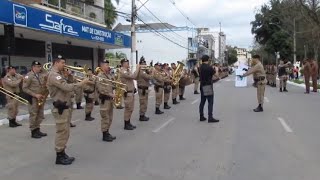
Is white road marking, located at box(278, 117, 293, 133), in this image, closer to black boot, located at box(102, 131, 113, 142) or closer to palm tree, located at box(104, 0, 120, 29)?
black boot, located at box(102, 131, 113, 142)

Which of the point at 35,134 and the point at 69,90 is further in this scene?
the point at 35,134

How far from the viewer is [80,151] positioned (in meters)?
10.1

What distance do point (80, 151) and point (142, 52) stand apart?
69686 mm

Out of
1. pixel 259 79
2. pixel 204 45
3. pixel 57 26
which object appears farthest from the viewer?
pixel 204 45

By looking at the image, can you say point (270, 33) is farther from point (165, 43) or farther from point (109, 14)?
point (109, 14)

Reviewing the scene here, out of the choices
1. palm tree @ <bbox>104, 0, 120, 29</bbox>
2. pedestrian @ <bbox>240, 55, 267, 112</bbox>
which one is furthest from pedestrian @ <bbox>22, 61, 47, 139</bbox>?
palm tree @ <bbox>104, 0, 120, 29</bbox>

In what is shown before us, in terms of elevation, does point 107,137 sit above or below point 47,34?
below

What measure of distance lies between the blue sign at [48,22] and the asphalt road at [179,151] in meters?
5.52

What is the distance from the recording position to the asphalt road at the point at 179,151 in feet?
26.4

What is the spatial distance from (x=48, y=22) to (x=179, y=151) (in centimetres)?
1385

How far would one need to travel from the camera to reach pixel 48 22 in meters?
22.0

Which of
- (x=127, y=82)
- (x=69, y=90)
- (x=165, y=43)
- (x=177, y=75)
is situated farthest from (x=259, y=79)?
(x=165, y=43)

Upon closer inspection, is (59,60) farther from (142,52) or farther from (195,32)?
(195,32)

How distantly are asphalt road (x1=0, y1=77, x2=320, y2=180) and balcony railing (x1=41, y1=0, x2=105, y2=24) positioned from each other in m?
15.7
